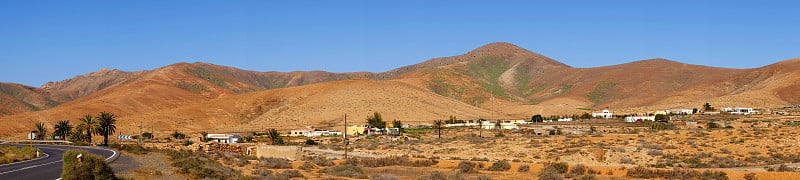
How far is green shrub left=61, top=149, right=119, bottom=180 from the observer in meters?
17.8

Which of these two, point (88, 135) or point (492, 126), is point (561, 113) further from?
point (88, 135)

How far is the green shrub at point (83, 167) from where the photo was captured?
1783 cm

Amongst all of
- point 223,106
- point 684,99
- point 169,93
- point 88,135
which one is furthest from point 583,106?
point 88,135

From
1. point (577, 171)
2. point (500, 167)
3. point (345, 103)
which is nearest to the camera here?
point (577, 171)

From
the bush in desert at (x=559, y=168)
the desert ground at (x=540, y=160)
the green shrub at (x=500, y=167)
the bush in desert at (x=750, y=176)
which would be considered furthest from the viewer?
the green shrub at (x=500, y=167)

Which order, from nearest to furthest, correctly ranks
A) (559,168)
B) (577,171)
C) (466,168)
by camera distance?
(577,171) → (559,168) → (466,168)

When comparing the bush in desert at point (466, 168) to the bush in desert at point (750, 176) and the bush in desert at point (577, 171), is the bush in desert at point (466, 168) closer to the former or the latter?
the bush in desert at point (577, 171)

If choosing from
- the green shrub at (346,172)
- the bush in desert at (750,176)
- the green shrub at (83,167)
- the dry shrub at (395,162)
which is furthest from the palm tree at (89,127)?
the bush in desert at (750,176)

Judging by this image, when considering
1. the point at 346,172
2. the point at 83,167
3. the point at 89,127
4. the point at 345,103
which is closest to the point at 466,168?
the point at 346,172

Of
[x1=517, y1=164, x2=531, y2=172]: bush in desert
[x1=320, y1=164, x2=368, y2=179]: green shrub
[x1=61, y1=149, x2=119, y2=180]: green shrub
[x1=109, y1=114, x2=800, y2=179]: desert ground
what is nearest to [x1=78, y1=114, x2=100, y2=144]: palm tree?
[x1=109, y1=114, x2=800, y2=179]: desert ground

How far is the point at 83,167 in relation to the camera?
1788 cm

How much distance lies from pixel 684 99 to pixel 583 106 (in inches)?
1146

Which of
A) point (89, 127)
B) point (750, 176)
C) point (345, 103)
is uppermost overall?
point (345, 103)

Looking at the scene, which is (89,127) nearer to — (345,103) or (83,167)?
(345,103)
